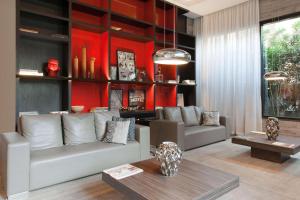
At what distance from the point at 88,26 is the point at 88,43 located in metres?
0.43

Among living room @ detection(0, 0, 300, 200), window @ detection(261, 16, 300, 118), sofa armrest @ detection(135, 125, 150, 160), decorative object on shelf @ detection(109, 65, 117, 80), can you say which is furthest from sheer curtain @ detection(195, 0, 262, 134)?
sofa armrest @ detection(135, 125, 150, 160)

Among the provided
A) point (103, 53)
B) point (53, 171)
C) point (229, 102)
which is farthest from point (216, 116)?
point (53, 171)

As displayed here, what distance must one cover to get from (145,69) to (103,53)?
1215 millimetres

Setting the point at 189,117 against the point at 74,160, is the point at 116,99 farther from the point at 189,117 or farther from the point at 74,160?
the point at 74,160

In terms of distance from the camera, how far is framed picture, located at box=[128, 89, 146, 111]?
489cm

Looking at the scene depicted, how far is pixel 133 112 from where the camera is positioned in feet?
14.9

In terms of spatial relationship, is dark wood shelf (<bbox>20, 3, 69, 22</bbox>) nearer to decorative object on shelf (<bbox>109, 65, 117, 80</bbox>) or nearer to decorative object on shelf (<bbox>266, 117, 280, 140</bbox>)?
decorative object on shelf (<bbox>109, 65, 117, 80</bbox>)

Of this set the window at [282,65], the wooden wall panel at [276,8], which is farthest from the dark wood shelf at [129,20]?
the window at [282,65]

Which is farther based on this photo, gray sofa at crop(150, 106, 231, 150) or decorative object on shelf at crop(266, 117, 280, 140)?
gray sofa at crop(150, 106, 231, 150)

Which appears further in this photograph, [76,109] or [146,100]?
[146,100]

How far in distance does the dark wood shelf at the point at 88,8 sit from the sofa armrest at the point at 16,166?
2668mm

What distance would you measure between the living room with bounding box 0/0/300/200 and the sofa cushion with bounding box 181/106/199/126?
0.03 m

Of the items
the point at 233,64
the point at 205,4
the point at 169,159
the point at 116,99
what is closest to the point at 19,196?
the point at 169,159

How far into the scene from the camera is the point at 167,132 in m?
3.93
